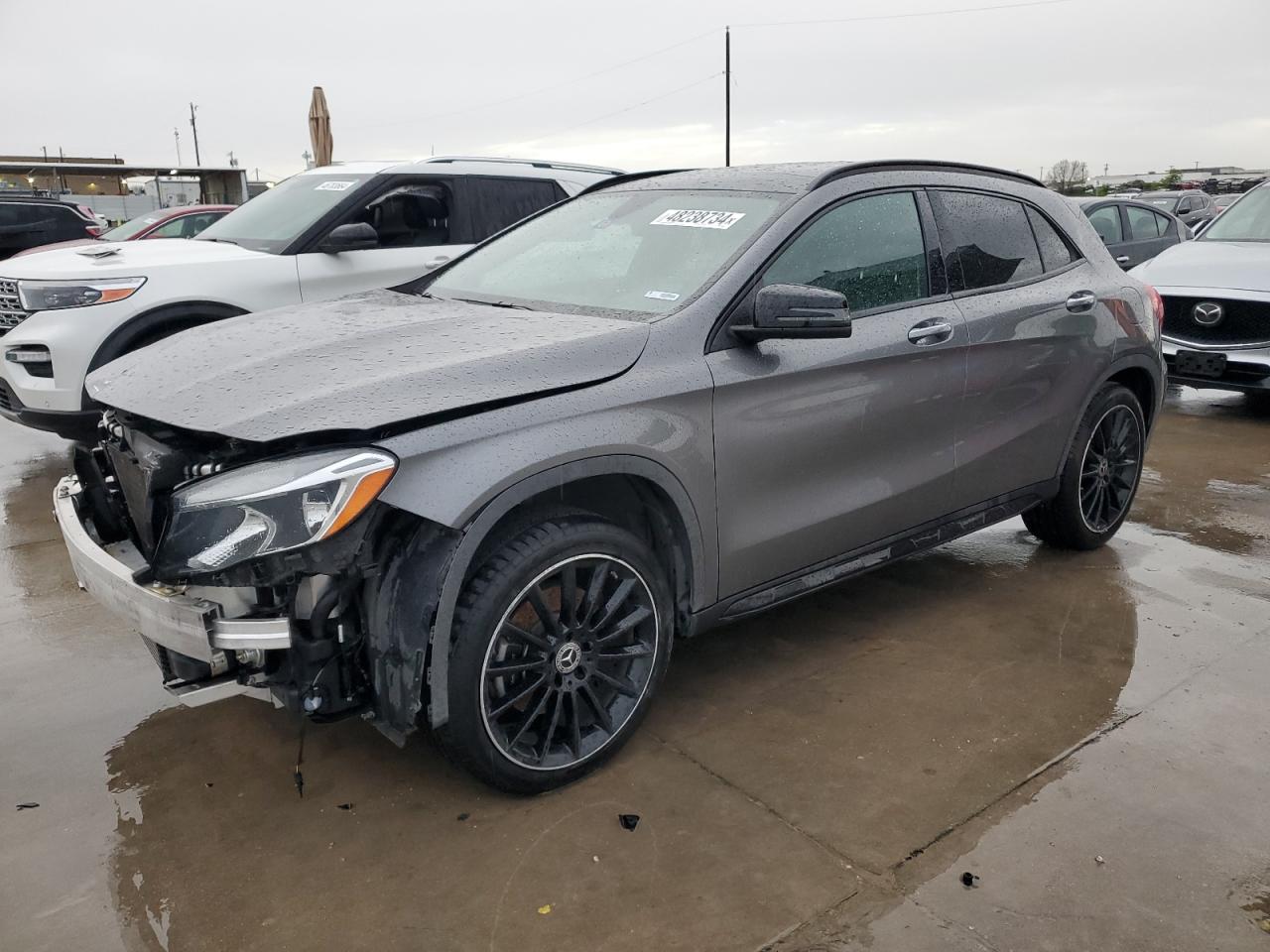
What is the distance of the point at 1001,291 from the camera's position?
3939 millimetres

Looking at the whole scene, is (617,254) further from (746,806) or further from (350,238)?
(350,238)

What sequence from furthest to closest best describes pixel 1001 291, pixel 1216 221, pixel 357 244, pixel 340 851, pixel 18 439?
pixel 1216 221
pixel 18 439
pixel 357 244
pixel 1001 291
pixel 340 851

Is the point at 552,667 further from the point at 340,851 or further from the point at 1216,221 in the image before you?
the point at 1216,221

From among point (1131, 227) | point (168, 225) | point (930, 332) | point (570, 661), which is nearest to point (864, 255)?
point (930, 332)

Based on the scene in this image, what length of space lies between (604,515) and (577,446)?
0.39m

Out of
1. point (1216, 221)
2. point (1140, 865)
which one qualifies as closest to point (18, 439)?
point (1140, 865)

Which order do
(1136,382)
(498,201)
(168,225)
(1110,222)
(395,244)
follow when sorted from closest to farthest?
1. (1136,382)
2. (395,244)
3. (498,201)
4. (1110,222)
5. (168,225)

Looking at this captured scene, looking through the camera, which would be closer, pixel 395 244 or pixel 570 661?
pixel 570 661

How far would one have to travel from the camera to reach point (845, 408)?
3.29 metres

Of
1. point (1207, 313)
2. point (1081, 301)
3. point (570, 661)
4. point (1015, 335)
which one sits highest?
point (1081, 301)

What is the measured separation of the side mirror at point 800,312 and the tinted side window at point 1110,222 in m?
9.98

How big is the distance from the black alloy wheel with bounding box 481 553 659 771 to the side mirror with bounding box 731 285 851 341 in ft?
2.69

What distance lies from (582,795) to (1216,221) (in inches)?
326

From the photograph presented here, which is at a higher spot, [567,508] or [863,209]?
[863,209]
